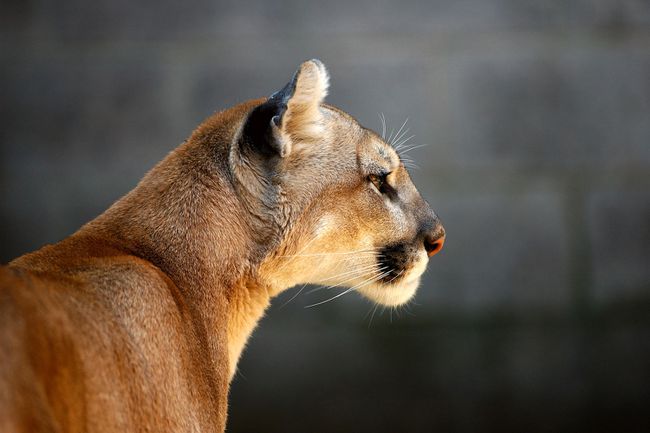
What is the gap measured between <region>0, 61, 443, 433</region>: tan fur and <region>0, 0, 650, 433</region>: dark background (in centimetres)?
228

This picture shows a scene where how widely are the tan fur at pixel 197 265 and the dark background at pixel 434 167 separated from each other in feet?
7.47

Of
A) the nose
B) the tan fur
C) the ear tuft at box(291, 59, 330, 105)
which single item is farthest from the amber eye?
the ear tuft at box(291, 59, 330, 105)

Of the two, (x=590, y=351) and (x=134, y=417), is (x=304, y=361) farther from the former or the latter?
(x=134, y=417)

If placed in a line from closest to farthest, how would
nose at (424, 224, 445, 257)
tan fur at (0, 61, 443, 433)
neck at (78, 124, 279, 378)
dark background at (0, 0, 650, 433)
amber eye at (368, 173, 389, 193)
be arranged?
1. tan fur at (0, 61, 443, 433)
2. neck at (78, 124, 279, 378)
3. amber eye at (368, 173, 389, 193)
4. nose at (424, 224, 445, 257)
5. dark background at (0, 0, 650, 433)

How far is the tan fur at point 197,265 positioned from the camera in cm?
213

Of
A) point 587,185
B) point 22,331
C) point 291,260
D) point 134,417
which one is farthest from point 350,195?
point 587,185

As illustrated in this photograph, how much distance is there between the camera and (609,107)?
5.87 meters

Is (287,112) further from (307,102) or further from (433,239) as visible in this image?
(433,239)

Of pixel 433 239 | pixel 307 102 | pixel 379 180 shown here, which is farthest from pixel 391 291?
pixel 307 102

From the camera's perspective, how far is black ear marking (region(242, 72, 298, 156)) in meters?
2.96

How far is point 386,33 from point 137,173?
6.03ft

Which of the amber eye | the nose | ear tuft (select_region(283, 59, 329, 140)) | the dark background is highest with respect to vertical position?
the dark background

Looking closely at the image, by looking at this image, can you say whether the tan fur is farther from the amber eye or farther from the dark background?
the dark background

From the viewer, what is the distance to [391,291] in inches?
138
